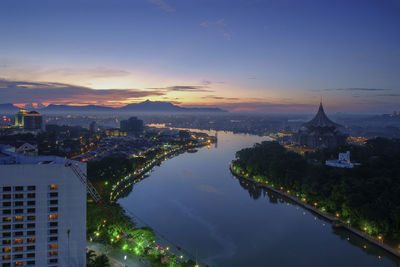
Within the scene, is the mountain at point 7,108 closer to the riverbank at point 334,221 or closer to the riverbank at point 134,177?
the riverbank at point 134,177

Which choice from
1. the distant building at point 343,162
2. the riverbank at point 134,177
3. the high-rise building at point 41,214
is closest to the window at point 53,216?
the high-rise building at point 41,214

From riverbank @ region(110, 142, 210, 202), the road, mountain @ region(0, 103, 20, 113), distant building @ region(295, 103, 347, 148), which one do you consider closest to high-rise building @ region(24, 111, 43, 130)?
riverbank @ region(110, 142, 210, 202)

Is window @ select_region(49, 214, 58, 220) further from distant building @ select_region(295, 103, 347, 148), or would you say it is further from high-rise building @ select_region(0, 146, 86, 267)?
distant building @ select_region(295, 103, 347, 148)

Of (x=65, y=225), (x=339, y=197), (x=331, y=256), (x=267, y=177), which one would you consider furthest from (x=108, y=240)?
(x=267, y=177)

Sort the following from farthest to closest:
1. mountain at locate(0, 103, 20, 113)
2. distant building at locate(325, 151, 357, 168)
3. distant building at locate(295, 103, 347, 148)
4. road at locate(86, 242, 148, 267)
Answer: mountain at locate(0, 103, 20, 113) → distant building at locate(295, 103, 347, 148) → distant building at locate(325, 151, 357, 168) → road at locate(86, 242, 148, 267)

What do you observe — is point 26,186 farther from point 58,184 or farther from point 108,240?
point 108,240

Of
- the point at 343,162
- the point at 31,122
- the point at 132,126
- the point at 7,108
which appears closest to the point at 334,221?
the point at 343,162
